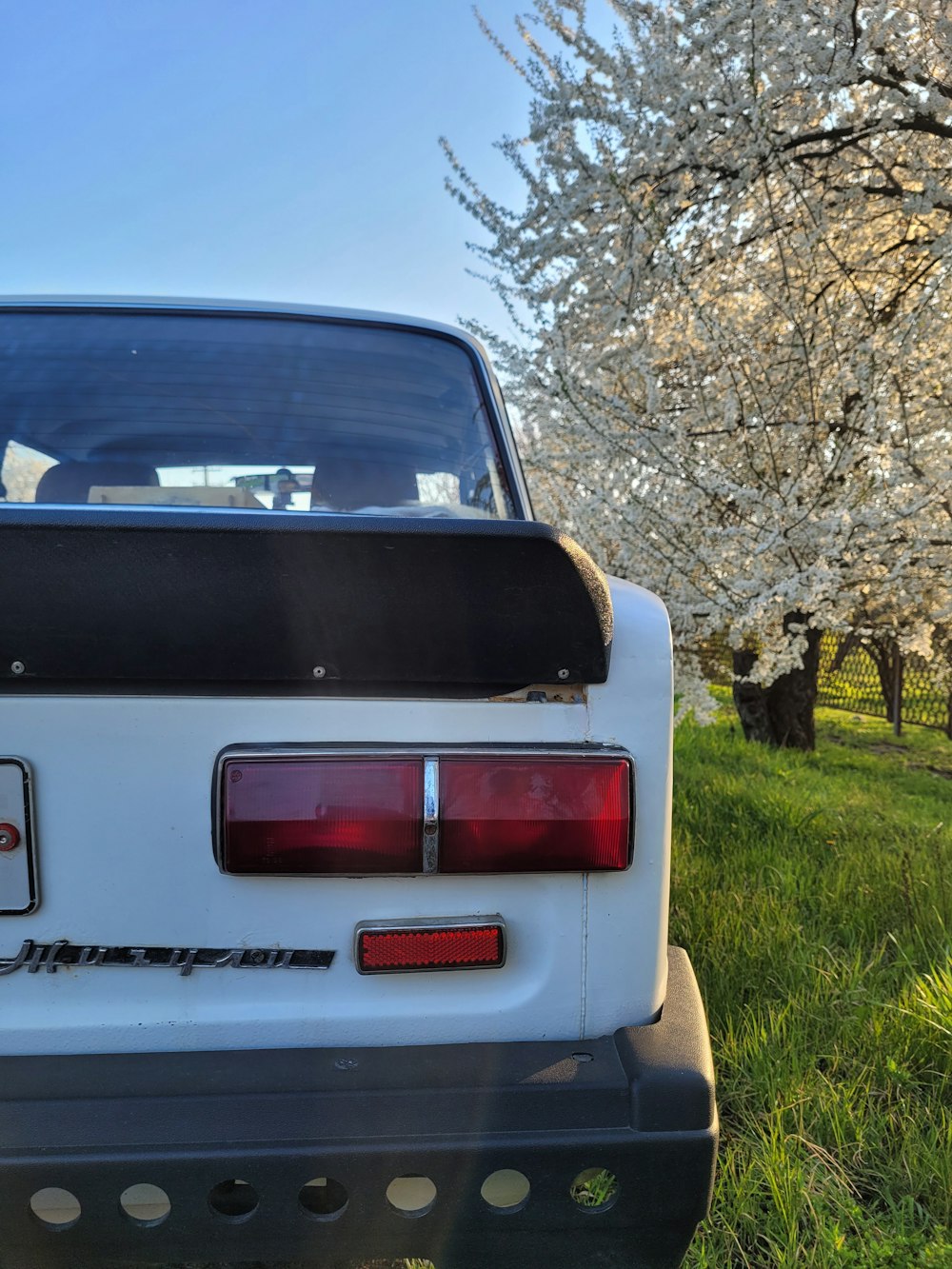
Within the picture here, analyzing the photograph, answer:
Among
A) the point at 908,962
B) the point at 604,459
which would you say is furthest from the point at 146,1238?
the point at 604,459

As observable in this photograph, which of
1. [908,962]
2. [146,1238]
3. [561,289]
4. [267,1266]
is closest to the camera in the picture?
[146,1238]

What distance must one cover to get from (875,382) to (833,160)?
66.3 inches

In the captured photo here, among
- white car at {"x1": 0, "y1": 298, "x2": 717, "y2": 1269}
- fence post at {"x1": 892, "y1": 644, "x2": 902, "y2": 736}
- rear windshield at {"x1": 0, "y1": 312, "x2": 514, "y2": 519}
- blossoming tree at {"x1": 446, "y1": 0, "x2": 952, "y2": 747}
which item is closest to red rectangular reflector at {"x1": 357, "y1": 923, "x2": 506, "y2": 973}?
white car at {"x1": 0, "y1": 298, "x2": 717, "y2": 1269}

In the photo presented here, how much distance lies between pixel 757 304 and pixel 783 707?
383 centimetres

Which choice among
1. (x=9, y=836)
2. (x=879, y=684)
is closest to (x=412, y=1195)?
(x=9, y=836)

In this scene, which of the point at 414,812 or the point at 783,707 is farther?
the point at 783,707

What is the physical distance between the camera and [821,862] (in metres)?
3.77

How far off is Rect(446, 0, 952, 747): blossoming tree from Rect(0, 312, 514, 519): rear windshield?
10.6ft

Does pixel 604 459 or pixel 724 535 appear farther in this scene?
pixel 604 459

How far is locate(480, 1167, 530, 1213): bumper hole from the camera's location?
1124 mm

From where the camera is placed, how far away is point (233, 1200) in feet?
3.68

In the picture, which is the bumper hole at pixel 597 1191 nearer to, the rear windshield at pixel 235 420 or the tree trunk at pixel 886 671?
the rear windshield at pixel 235 420

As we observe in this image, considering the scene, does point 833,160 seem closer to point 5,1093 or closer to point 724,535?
point 724,535

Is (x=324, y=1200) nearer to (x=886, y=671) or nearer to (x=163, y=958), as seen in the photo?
(x=163, y=958)
